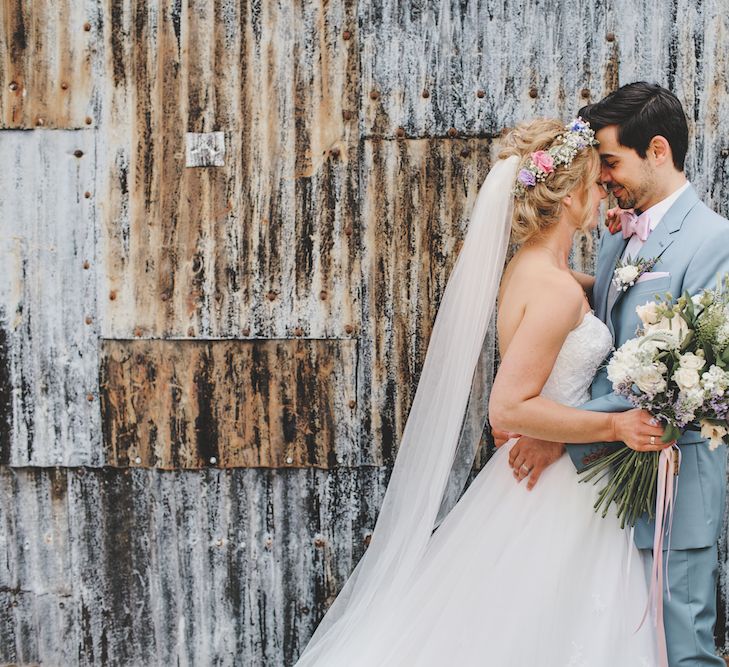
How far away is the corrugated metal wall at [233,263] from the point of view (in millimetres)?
3189

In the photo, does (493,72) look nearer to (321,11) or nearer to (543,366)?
(321,11)

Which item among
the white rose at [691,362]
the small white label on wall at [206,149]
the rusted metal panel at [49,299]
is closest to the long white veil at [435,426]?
the white rose at [691,362]

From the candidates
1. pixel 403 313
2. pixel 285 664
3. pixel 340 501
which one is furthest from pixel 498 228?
pixel 285 664

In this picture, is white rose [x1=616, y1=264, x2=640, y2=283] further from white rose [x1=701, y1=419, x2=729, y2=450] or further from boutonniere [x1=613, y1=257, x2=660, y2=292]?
white rose [x1=701, y1=419, x2=729, y2=450]

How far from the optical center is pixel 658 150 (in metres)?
2.62

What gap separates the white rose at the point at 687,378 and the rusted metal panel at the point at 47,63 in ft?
8.71

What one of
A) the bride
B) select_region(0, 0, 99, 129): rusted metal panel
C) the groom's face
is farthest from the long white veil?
select_region(0, 0, 99, 129): rusted metal panel

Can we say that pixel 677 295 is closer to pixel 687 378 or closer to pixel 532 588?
pixel 687 378

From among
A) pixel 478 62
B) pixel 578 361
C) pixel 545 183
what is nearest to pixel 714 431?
pixel 578 361

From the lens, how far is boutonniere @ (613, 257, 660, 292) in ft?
8.14

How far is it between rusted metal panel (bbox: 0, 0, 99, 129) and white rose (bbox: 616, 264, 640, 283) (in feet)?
7.72

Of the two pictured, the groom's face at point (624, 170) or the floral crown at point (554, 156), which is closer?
the floral crown at point (554, 156)

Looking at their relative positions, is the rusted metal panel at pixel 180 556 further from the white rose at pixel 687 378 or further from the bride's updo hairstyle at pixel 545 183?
the white rose at pixel 687 378

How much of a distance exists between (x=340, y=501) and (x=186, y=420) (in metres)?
0.79
